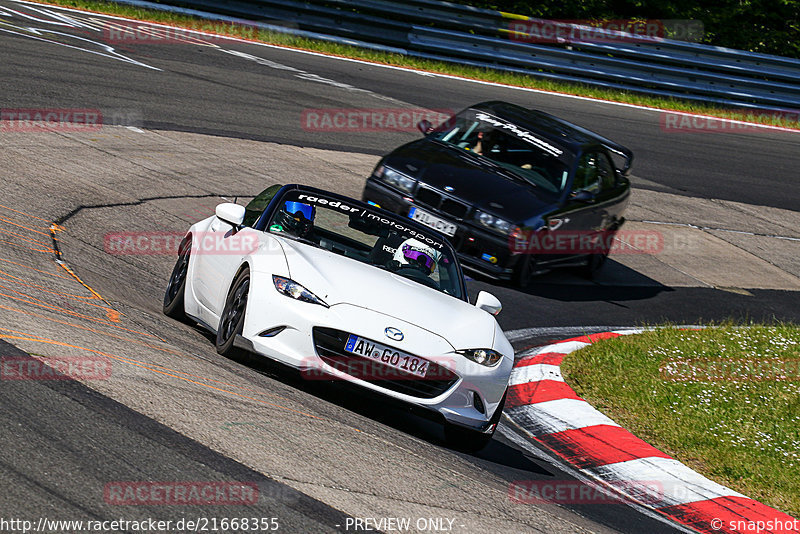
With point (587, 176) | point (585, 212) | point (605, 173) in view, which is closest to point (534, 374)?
point (585, 212)

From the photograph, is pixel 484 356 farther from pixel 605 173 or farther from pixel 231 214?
pixel 605 173

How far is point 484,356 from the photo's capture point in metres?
6.46

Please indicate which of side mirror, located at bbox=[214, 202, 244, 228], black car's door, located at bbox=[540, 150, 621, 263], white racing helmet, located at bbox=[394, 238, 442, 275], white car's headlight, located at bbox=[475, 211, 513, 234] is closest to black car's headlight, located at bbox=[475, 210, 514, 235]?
white car's headlight, located at bbox=[475, 211, 513, 234]

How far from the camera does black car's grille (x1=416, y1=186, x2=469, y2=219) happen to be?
→ 11.2 m

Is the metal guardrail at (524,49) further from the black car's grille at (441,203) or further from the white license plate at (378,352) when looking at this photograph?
the white license plate at (378,352)

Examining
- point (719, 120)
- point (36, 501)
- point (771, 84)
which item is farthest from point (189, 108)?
point (771, 84)

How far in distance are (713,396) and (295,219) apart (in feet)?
12.5

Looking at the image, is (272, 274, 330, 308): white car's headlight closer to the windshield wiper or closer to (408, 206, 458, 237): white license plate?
the windshield wiper

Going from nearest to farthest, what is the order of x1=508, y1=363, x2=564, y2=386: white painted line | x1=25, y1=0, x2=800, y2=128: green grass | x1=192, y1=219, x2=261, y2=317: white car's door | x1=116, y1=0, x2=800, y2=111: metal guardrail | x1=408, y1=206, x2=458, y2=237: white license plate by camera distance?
x1=192, y1=219, x2=261, y2=317: white car's door
x1=508, y1=363, x2=564, y2=386: white painted line
x1=408, y1=206, x2=458, y2=237: white license plate
x1=25, y1=0, x2=800, y2=128: green grass
x1=116, y1=0, x2=800, y2=111: metal guardrail

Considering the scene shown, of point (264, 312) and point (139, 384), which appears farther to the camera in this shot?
point (264, 312)

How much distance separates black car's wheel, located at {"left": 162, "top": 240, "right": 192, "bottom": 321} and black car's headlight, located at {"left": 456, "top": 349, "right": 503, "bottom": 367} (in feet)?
7.92

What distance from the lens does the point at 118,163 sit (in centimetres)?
1191

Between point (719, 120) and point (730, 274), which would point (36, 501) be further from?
point (719, 120)

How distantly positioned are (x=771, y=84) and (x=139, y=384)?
2263 centimetres
